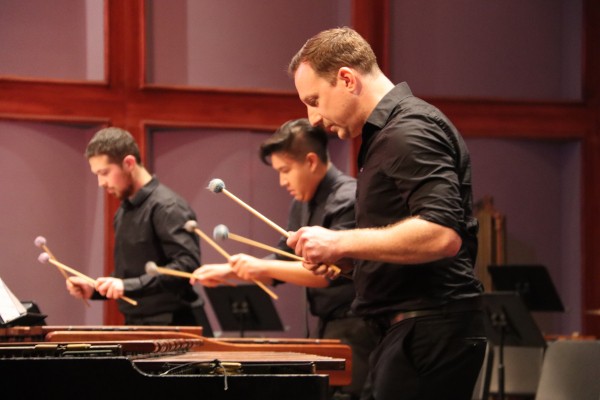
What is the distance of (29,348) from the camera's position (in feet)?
7.73

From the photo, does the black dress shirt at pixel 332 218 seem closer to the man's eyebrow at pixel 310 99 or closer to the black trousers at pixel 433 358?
the man's eyebrow at pixel 310 99

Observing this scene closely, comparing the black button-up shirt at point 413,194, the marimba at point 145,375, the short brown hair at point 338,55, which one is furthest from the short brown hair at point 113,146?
the marimba at point 145,375

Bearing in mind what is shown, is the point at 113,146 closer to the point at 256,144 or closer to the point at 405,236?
the point at 256,144

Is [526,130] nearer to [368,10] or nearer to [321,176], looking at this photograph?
[368,10]

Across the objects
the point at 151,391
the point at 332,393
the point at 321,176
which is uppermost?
the point at 321,176

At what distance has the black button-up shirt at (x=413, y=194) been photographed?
2.42 meters

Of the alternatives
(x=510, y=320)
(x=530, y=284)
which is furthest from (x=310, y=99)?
(x=530, y=284)

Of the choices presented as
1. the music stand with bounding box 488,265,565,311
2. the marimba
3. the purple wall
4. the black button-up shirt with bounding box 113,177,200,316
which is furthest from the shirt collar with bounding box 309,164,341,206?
the purple wall

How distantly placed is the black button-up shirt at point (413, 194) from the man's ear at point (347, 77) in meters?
0.10

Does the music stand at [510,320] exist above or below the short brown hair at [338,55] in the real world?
below

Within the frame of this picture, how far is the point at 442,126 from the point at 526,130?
4.92m

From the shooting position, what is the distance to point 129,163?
4.94 metres

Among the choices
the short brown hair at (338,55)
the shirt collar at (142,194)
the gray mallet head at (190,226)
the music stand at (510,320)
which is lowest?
the music stand at (510,320)

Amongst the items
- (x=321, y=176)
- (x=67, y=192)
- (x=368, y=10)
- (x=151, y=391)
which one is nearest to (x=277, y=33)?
(x=368, y=10)
